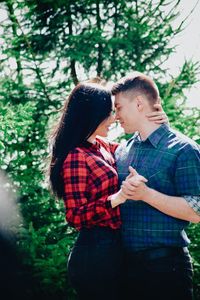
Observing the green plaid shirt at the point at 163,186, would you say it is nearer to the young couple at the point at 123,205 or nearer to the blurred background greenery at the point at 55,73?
the young couple at the point at 123,205

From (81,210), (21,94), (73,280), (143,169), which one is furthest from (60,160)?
A: (21,94)

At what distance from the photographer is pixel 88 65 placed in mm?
5621

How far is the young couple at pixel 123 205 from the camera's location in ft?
7.36

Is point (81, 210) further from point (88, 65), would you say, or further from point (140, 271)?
point (88, 65)

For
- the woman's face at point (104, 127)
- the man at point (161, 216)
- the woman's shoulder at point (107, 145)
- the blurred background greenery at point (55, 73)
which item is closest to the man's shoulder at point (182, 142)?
the man at point (161, 216)

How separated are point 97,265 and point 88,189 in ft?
1.53

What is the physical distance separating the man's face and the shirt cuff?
734 millimetres

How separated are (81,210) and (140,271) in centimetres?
54

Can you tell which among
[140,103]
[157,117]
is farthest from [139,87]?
[157,117]

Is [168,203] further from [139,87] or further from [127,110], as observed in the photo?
[139,87]

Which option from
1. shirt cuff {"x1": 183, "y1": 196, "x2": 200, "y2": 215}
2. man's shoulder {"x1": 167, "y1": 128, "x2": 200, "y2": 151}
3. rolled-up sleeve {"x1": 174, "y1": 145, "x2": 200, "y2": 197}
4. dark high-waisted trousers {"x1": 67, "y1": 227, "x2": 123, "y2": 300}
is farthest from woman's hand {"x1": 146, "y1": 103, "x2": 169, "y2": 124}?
dark high-waisted trousers {"x1": 67, "y1": 227, "x2": 123, "y2": 300}

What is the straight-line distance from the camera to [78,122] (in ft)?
8.19

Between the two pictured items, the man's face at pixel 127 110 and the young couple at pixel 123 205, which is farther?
the man's face at pixel 127 110

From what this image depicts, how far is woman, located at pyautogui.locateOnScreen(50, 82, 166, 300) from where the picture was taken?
2.25m
